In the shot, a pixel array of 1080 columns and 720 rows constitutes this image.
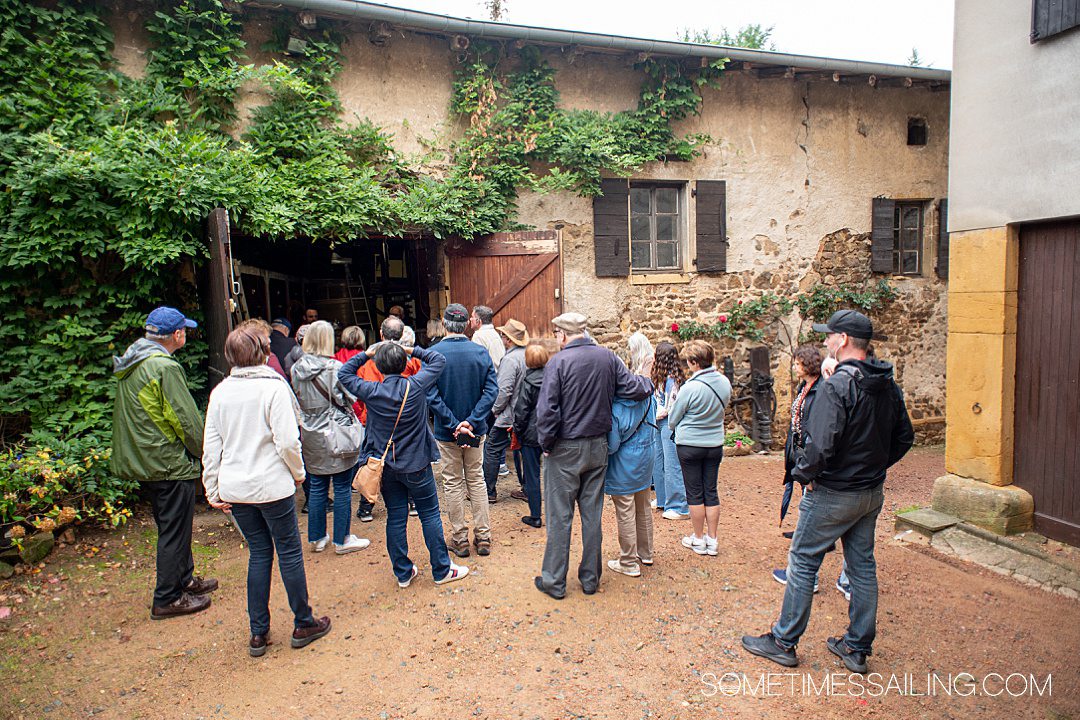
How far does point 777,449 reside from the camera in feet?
30.7

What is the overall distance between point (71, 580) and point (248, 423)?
251cm

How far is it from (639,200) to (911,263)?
197 inches

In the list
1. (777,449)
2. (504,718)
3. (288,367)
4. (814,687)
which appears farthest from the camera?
(777,449)

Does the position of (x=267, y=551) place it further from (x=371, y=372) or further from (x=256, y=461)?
(x=371, y=372)

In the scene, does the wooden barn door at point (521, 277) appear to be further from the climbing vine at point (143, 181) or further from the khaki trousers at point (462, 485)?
Result: the khaki trousers at point (462, 485)

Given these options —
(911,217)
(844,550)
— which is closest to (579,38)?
(911,217)

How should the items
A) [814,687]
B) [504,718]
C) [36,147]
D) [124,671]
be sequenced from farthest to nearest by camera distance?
[36,147], [124,671], [814,687], [504,718]

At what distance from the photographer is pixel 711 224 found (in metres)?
8.84

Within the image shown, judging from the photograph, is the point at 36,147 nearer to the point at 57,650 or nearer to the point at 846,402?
the point at 57,650

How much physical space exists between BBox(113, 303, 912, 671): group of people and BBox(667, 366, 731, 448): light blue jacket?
11mm

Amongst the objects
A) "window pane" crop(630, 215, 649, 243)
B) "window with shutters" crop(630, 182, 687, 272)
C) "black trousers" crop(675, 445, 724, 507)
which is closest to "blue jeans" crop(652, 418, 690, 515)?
"black trousers" crop(675, 445, 724, 507)

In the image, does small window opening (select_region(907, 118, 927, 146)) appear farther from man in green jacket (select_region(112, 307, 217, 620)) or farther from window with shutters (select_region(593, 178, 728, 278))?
man in green jacket (select_region(112, 307, 217, 620))

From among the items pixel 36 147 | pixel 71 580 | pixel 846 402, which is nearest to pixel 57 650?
pixel 71 580

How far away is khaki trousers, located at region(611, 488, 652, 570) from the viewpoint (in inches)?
165
